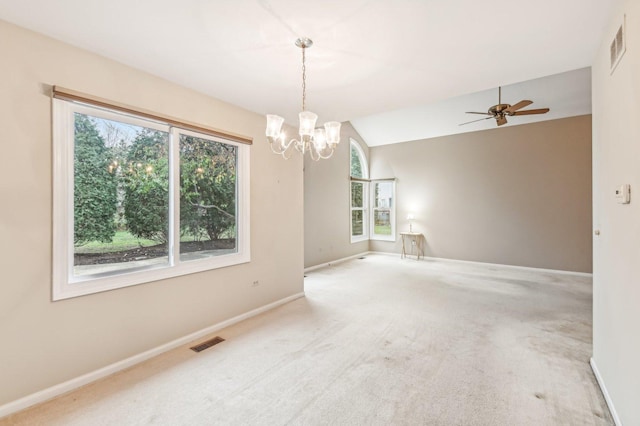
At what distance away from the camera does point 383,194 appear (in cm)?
→ 818

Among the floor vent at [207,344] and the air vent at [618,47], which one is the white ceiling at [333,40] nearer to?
the air vent at [618,47]

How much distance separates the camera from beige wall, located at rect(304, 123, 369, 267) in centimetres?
621

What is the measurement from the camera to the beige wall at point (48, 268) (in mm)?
1879

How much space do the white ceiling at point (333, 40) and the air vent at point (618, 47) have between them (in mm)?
230

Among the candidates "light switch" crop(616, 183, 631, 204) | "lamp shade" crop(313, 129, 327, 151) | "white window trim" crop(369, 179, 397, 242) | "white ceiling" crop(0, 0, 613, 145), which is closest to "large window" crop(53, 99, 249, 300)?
"white ceiling" crop(0, 0, 613, 145)

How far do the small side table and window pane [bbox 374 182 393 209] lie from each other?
1.02 m

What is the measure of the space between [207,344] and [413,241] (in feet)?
19.7

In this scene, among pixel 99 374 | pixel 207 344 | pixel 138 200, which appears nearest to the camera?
pixel 99 374

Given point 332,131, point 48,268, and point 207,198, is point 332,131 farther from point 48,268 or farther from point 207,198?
point 48,268

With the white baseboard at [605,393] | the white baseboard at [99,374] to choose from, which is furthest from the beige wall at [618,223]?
the white baseboard at [99,374]

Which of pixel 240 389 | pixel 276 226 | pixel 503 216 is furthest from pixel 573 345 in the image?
pixel 503 216

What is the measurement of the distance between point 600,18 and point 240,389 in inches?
142

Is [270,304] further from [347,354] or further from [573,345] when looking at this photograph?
[573,345]

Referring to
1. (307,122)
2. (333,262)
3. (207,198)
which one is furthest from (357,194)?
(307,122)
